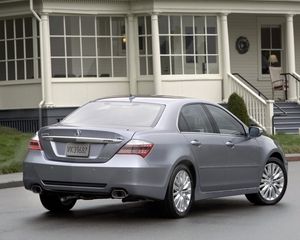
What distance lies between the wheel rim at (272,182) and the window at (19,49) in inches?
562

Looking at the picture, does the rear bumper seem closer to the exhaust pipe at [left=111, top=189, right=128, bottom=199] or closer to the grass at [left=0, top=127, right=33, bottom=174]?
the exhaust pipe at [left=111, top=189, right=128, bottom=199]

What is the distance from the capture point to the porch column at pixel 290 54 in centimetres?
2712

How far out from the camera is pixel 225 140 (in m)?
10.7

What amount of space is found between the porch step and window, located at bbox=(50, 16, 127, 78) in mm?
5222

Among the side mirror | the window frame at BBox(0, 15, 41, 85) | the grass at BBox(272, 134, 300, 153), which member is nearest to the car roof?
the side mirror

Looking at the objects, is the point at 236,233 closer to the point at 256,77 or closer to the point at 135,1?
the point at 135,1

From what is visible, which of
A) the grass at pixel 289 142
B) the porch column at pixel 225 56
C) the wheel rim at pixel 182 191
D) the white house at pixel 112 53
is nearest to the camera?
the wheel rim at pixel 182 191

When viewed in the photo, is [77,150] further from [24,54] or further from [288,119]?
[288,119]

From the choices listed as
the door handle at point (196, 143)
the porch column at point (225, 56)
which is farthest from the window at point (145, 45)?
the door handle at point (196, 143)

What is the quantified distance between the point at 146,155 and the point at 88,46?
16.0 meters

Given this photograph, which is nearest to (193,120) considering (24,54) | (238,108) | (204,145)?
(204,145)

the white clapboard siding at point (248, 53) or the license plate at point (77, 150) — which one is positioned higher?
the white clapboard siding at point (248, 53)

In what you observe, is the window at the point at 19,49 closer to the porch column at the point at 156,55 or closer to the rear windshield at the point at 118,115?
the porch column at the point at 156,55

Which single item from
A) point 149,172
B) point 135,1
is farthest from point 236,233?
point 135,1
